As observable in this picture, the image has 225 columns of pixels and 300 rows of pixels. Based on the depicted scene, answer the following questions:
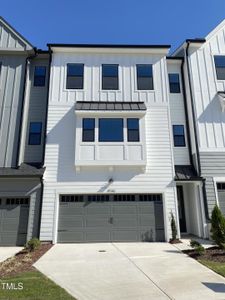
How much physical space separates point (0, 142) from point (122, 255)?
350 inches

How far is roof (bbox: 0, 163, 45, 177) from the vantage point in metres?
12.2

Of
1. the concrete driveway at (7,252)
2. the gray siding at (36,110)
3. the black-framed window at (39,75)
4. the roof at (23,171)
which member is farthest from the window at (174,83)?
the concrete driveway at (7,252)

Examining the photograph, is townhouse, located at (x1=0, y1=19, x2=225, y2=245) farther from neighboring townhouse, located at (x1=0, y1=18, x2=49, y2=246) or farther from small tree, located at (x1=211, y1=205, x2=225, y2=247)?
small tree, located at (x1=211, y1=205, x2=225, y2=247)

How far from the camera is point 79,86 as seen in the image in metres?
14.5

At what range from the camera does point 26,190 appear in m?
12.4

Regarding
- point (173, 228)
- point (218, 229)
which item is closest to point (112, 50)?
point (173, 228)

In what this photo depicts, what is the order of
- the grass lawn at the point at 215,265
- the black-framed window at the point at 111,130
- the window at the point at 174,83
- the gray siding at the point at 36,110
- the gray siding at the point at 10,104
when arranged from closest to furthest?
the grass lawn at the point at 215,265 → the black-framed window at the point at 111,130 → the gray siding at the point at 10,104 → the gray siding at the point at 36,110 → the window at the point at 174,83

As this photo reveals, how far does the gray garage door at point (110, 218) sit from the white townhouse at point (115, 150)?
48mm

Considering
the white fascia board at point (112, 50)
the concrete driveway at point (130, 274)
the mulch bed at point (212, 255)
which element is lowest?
the concrete driveway at point (130, 274)

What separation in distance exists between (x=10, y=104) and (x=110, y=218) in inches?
333

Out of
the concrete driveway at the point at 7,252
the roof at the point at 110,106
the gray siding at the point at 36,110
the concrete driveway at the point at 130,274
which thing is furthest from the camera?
the gray siding at the point at 36,110

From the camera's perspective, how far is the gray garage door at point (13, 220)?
39.2ft

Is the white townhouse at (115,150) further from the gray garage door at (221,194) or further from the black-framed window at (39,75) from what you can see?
the gray garage door at (221,194)

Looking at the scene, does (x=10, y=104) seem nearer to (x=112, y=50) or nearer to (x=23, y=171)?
(x=23, y=171)
